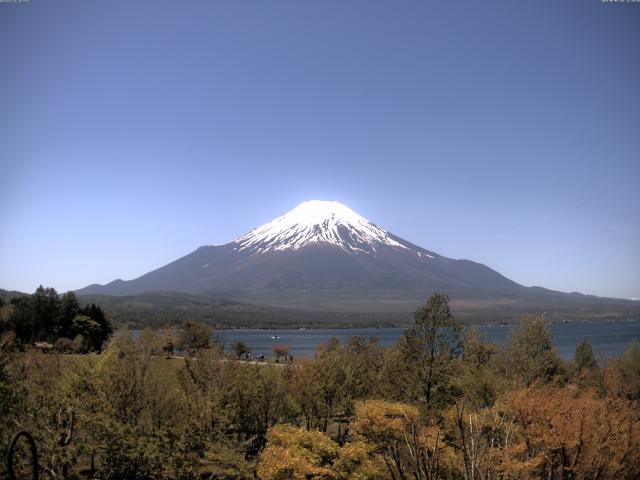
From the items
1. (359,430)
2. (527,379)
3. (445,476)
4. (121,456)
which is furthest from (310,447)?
(527,379)

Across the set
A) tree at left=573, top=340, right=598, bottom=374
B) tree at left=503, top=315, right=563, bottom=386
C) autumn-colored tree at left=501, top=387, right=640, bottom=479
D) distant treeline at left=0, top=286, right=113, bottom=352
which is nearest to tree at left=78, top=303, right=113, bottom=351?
distant treeline at left=0, top=286, right=113, bottom=352

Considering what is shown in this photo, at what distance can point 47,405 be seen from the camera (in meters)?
22.0

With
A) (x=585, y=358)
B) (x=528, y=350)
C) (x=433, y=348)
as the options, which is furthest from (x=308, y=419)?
(x=585, y=358)

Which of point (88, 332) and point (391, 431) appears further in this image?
point (88, 332)

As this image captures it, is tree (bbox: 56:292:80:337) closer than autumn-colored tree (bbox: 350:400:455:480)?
No

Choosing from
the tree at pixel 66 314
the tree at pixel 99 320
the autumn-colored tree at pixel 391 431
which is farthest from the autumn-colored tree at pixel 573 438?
the tree at pixel 99 320

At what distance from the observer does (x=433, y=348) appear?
29.0 metres

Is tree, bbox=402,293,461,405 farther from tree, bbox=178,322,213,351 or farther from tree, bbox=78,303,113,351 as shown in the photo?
Answer: tree, bbox=78,303,113,351

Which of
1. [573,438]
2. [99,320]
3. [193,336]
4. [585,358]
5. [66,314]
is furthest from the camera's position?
[193,336]

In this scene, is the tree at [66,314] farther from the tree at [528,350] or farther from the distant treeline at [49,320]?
the tree at [528,350]

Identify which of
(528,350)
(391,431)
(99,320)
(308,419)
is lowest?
(308,419)

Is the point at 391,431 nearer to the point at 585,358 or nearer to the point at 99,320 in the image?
the point at 585,358

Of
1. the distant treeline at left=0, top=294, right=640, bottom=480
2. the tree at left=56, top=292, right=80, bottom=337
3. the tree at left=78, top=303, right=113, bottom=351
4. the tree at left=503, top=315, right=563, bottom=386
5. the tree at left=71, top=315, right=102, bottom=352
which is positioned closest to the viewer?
the distant treeline at left=0, top=294, right=640, bottom=480

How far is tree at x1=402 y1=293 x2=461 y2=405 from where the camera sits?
92.6ft
